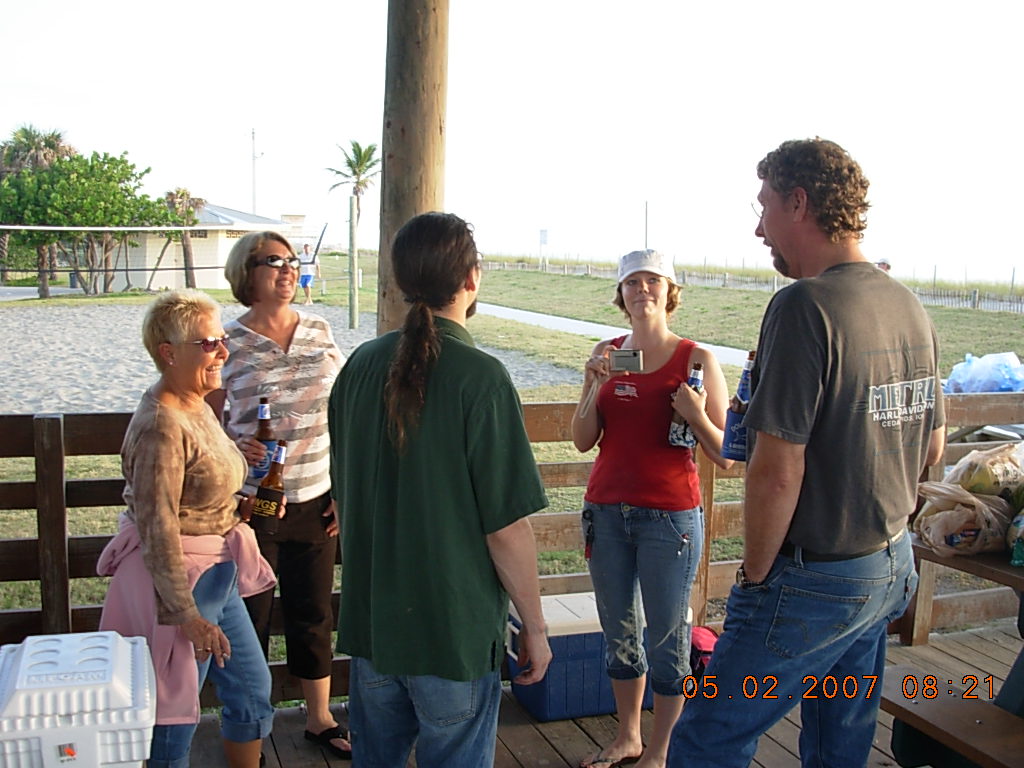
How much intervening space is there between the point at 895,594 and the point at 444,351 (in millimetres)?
1188

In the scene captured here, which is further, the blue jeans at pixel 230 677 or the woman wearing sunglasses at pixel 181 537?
the blue jeans at pixel 230 677

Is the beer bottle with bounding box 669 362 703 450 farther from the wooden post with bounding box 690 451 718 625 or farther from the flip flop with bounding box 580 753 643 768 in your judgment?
the flip flop with bounding box 580 753 643 768

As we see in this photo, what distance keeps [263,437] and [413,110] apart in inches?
47.6

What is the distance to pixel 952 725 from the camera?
8.62 feet

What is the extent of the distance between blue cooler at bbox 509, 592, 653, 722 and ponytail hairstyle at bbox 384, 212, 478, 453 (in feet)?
5.82

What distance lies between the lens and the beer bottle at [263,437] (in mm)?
2772

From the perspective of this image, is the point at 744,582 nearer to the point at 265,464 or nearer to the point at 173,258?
the point at 265,464

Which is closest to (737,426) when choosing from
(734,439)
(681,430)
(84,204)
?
(734,439)

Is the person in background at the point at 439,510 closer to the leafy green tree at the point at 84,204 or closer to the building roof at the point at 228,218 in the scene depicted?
the leafy green tree at the point at 84,204

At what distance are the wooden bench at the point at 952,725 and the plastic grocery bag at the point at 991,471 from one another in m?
0.61

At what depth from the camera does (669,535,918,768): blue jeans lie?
6.62 feet

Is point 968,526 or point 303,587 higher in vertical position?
point 968,526

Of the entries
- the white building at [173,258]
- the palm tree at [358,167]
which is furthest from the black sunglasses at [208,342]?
the palm tree at [358,167]

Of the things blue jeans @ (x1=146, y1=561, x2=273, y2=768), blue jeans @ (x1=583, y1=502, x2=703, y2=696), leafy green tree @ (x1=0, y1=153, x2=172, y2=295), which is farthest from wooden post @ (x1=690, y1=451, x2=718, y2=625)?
leafy green tree @ (x1=0, y1=153, x2=172, y2=295)
